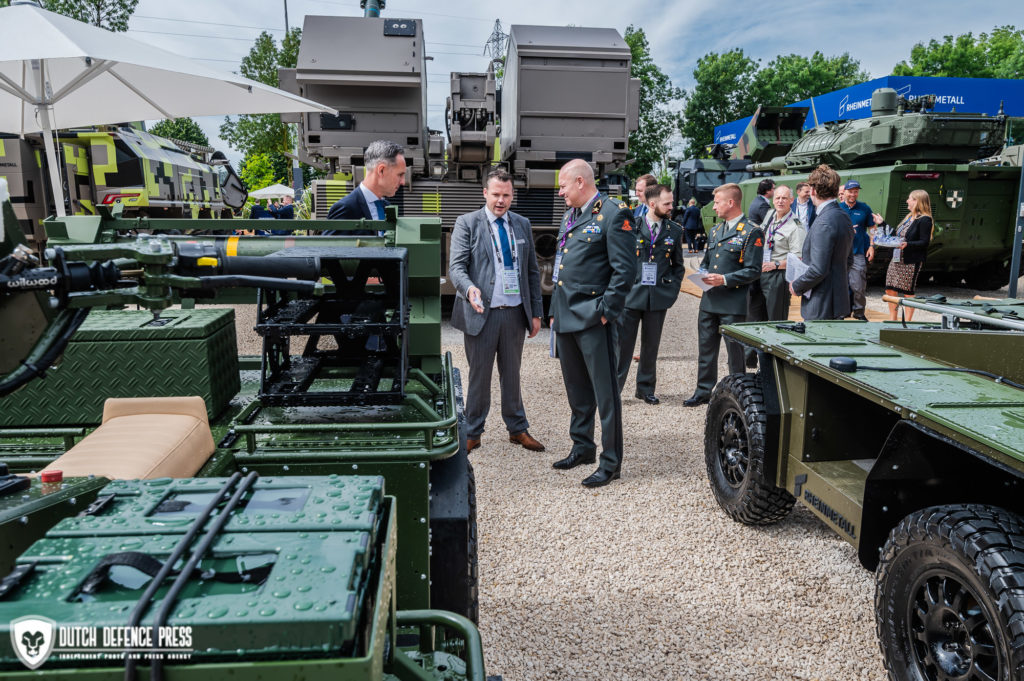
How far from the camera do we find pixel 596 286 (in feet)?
15.3

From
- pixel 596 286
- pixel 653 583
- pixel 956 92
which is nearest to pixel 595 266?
pixel 596 286

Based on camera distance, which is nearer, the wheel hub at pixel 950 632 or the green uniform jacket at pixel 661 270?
the wheel hub at pixel 950 632

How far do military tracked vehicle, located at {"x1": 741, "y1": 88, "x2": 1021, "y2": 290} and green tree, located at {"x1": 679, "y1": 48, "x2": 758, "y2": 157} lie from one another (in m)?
36.3

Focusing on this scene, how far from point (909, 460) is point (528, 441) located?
300cm

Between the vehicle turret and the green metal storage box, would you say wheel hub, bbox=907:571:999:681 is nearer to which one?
the green metal storage box

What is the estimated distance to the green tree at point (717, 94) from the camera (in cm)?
4881

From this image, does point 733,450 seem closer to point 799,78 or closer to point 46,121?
point 46,121

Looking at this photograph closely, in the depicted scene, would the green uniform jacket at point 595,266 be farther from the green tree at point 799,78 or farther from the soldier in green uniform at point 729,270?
the green tree at point 799,78

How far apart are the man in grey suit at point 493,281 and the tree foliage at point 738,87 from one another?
144 feet

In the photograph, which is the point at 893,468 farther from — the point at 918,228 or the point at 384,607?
the point at 918,228

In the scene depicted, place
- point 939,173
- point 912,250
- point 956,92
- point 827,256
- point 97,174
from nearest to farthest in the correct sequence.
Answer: point 827,256 → point 912,250 → point 97,174 → point 939,173 → point 956,92

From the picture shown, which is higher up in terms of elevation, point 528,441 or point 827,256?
point 827,256

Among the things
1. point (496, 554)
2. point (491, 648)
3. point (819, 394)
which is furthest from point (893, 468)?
point (496, 554)

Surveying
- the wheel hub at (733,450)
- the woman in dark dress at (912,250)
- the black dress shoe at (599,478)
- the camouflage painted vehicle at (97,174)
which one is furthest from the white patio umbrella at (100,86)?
the woman in dark dress at (912,250)
